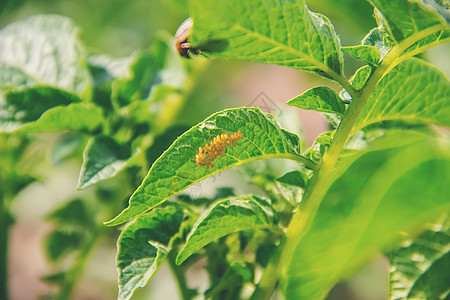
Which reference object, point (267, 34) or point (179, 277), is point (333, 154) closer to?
point (267, 34)

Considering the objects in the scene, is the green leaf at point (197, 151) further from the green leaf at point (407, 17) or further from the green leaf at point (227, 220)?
the green leaf at point (407, 17)

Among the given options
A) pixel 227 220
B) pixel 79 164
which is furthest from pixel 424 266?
pixel 79 164

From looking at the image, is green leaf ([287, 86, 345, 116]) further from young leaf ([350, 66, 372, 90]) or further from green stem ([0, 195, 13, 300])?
green stem ([0, 195, 13, 300])

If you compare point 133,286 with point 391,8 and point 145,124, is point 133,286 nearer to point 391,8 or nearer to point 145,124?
point 145,124

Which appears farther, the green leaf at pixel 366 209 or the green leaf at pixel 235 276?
the green leaf at pixel 235 276

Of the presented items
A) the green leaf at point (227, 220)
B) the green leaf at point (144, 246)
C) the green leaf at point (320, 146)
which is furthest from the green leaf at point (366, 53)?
the green leaf at point (144, 246)
